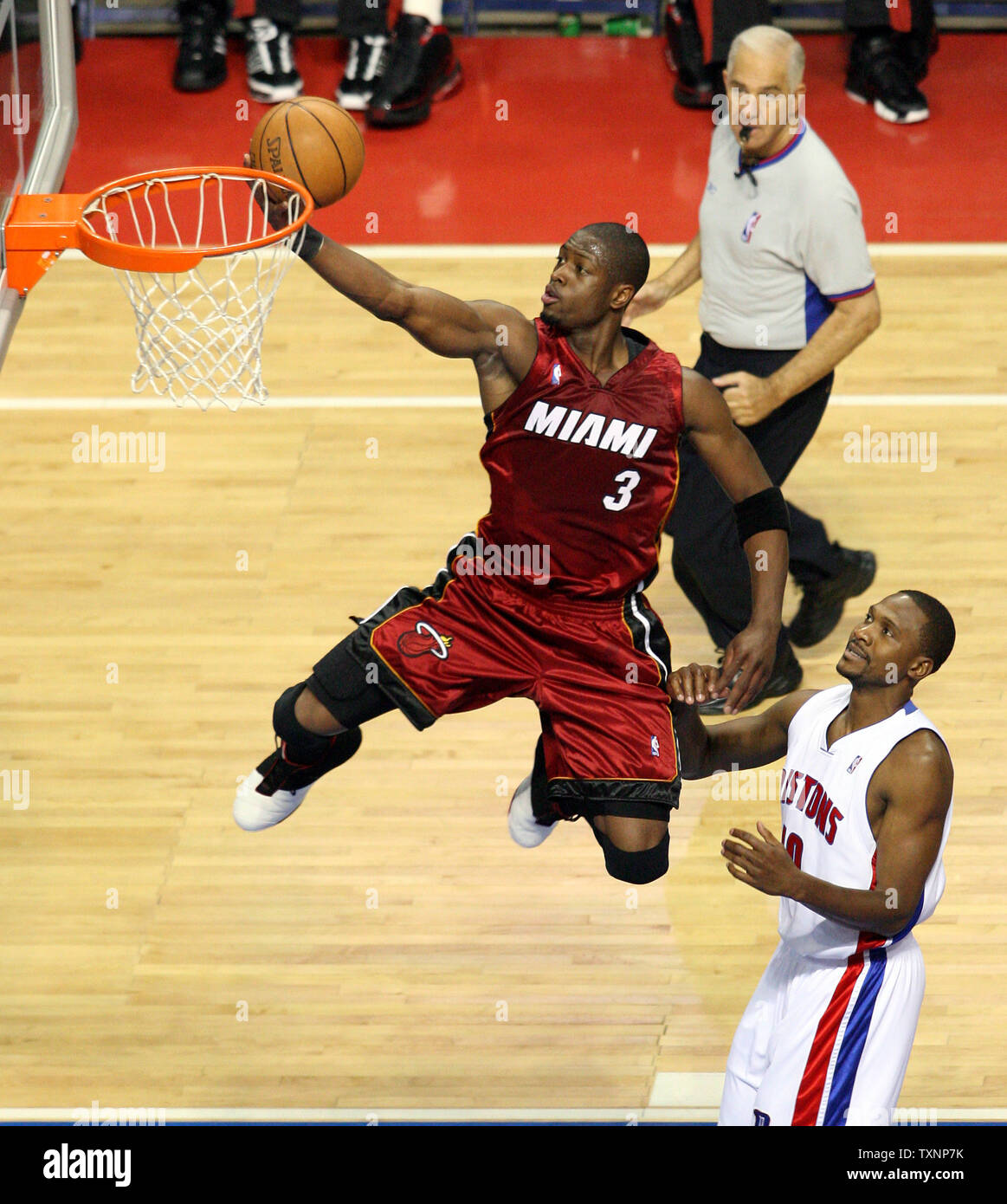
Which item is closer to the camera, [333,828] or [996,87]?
[333,828]

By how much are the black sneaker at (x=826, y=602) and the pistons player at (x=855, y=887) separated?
235cm

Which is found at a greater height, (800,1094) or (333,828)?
(800,1094)

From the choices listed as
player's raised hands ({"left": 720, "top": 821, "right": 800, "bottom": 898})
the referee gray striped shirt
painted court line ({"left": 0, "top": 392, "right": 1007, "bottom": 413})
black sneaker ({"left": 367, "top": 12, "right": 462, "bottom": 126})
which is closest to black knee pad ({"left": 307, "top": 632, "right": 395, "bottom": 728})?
player's raised hands ({"left": 720, "top": 821, "right": 800, "bottom": 898})

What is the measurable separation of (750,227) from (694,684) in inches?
80.4

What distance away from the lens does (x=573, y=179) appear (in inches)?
381

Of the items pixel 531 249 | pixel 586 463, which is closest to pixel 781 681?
pixel 586 463

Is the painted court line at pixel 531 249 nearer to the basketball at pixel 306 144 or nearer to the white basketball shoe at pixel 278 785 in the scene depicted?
the white basketball shoe at pixel 278 785

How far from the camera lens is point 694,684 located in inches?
175

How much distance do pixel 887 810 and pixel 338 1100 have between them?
1.78 metres

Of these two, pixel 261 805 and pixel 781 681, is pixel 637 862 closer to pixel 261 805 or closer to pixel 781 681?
pixel 261 805

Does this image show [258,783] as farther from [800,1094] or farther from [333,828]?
[800,1094]

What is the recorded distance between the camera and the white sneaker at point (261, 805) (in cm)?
509

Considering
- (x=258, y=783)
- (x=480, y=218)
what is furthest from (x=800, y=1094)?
(x=480, y=218)

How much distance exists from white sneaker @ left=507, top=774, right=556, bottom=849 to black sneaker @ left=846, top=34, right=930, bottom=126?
6506 mm
